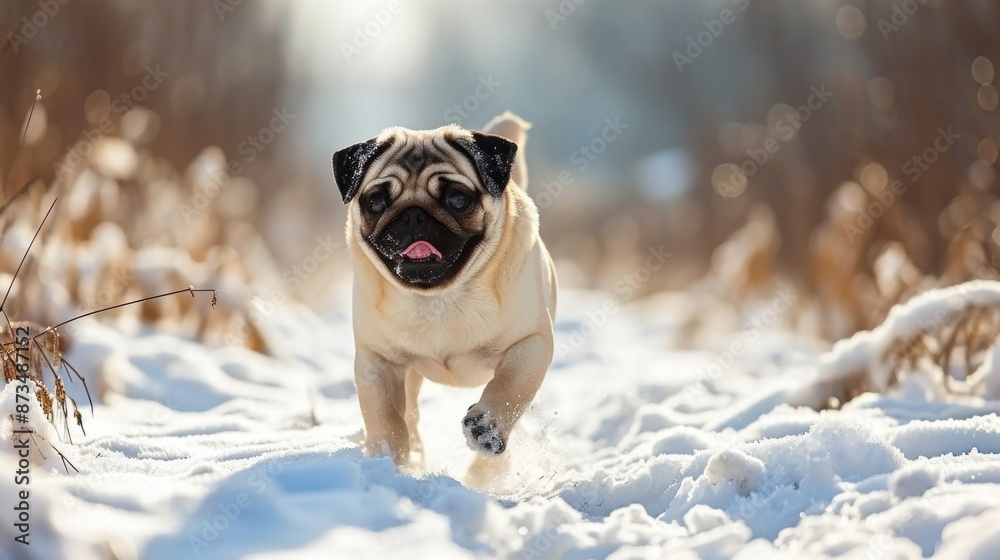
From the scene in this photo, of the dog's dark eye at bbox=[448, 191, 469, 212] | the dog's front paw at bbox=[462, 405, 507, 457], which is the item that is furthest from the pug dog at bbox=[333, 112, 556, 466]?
the dog's front paw at bbox=[462, 405, 507, 457]

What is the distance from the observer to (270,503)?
207cm

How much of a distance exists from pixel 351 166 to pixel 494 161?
0.53m

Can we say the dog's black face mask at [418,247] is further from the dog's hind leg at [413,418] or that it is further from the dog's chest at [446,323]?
the dog's hind leg at [413,418]

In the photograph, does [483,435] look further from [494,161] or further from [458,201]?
[494,161]

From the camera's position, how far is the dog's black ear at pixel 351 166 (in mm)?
3154

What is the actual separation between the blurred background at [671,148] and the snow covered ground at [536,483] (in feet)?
4.32

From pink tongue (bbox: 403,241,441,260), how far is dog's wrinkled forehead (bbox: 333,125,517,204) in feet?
1.02

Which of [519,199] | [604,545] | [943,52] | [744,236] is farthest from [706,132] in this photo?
[604,545]

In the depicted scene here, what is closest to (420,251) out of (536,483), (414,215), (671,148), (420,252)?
(420,252)

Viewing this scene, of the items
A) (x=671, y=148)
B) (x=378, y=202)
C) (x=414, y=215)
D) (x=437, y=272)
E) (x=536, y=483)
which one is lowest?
(x=536, y=483)

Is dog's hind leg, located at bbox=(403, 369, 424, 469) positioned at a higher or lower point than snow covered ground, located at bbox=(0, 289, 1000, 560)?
higher

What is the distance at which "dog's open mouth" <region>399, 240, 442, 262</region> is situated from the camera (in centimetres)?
294

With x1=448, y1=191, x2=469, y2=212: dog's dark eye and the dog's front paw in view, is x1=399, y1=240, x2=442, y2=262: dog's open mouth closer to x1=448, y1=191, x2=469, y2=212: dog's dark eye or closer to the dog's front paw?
x1=448, y1=191, x2=469, y2=212: dog's dark eye

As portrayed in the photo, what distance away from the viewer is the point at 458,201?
3070 mm
